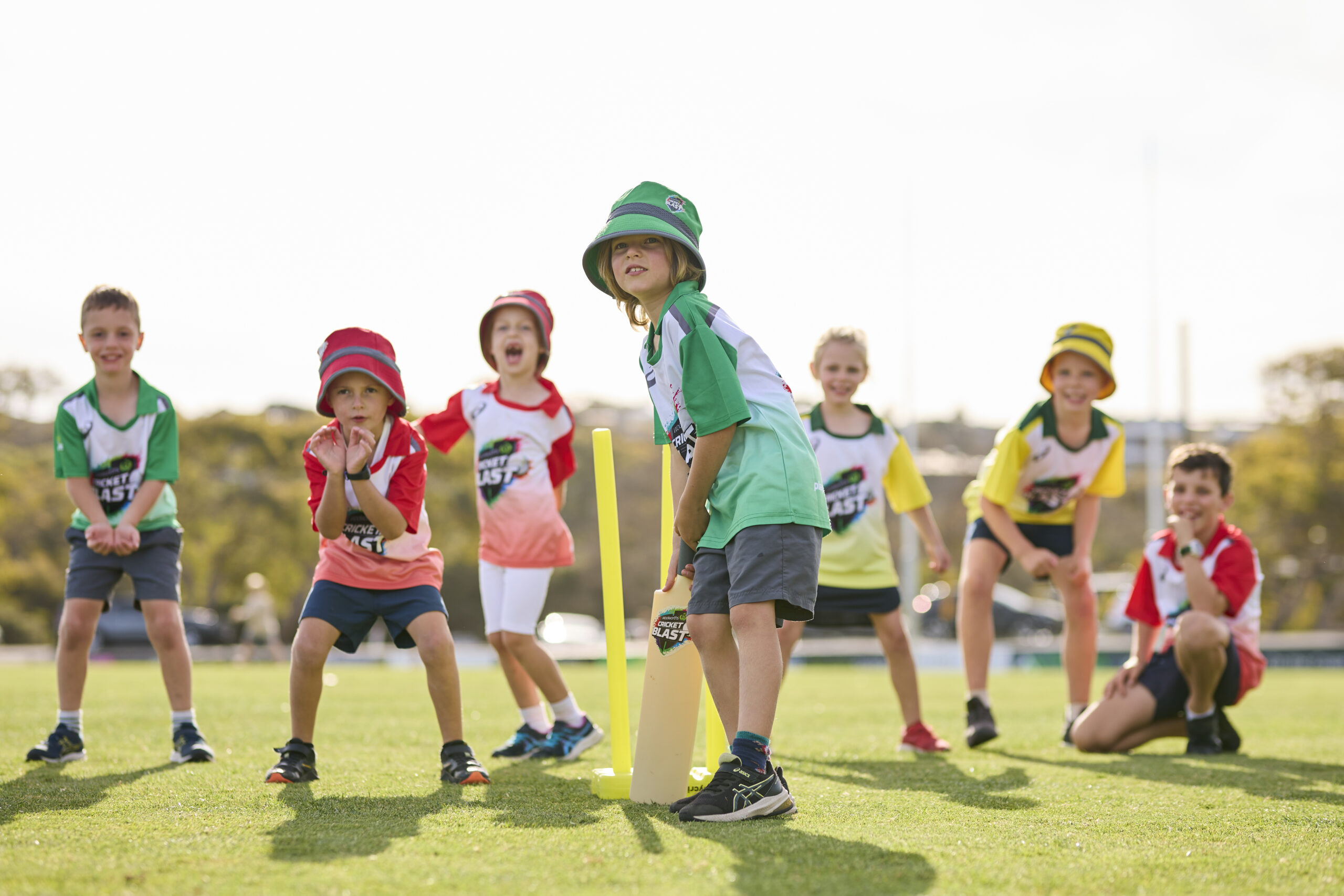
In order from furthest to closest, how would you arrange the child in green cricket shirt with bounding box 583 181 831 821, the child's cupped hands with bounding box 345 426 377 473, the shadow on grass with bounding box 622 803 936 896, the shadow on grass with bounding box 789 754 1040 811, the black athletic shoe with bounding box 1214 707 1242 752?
the black athletic shoe with bounding box 1214 707 1242 752 < the child's cupped hands with bounding box 345 426 377 473 < the shadow on grass with bounding box 789 754 1040 811 < the child in green cricket shirt with bounding box 583 181 831 821 < the shadow on grass with bounding box 622 803 936 896

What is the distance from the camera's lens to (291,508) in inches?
1093

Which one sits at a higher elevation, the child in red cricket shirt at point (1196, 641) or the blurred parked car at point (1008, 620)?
the child in red cricket shirt at point (1196, 641)

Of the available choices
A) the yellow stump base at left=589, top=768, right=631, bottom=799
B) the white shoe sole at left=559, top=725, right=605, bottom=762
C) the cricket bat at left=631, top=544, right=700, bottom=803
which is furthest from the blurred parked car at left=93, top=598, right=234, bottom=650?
the cricket bat at left=631, top=544, right=700, bottom=803

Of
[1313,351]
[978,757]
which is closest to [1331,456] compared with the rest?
[1313,351]

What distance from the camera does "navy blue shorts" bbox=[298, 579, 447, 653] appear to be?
405cm

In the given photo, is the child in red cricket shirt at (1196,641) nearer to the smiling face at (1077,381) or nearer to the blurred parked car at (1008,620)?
the smiling face at (1077,381)

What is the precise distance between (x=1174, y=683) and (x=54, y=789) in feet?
14.4

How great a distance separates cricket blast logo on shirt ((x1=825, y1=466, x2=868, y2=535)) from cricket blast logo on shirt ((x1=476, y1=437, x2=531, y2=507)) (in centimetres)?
146

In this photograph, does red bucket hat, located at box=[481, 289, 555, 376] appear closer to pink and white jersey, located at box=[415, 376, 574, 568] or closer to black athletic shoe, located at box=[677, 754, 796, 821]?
pink and white jersey, located at box=[415, 376, 574, 568]

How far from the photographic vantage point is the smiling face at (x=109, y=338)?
4.82 metres

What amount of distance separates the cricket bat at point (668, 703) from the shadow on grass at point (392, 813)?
21 centimetres

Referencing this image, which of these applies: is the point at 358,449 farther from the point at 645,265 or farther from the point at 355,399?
the point at 645,265

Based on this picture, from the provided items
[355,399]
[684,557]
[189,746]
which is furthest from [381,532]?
[189,746]

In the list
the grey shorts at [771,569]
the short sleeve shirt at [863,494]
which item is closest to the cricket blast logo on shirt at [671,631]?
the grey shorts at [771,569]
